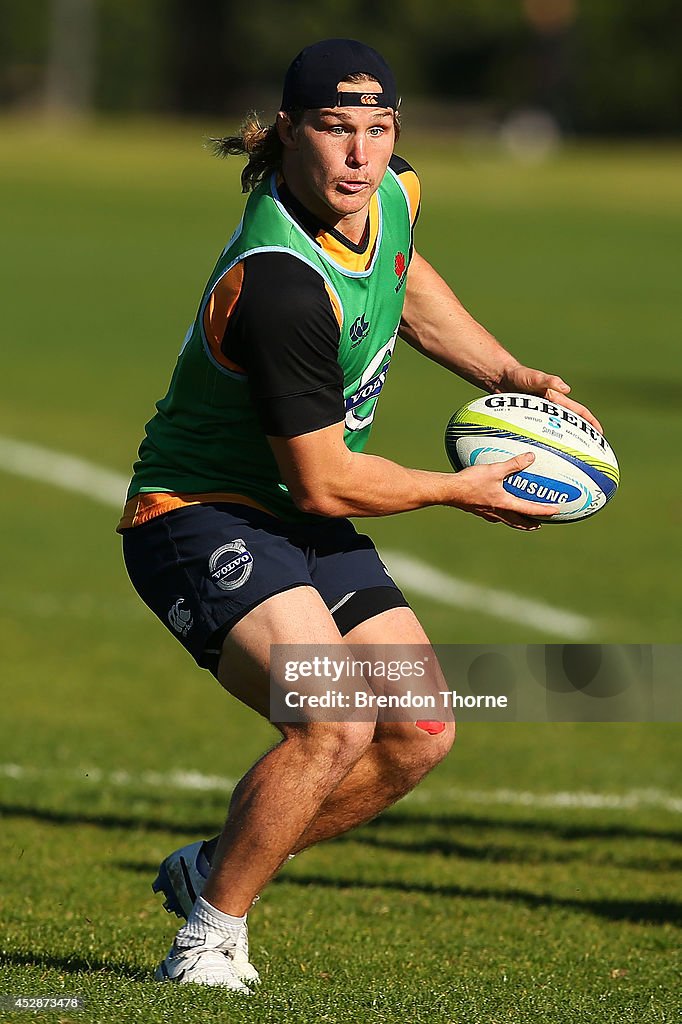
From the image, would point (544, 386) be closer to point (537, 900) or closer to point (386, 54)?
point (537, 900)

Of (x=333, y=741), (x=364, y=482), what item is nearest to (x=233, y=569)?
(x=364, y=482)

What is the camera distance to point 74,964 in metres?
5.73

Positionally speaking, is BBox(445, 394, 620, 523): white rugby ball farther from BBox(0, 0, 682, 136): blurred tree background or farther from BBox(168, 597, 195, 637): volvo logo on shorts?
BBox(0, 0, 682, 136): blurred tree background

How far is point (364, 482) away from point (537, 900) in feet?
7.52

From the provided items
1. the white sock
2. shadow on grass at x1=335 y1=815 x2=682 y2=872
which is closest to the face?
the white sock

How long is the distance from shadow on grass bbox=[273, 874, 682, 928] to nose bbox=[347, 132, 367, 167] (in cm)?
298

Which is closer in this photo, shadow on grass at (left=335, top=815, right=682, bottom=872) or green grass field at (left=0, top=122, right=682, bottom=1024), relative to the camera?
green grass field at (left=0, top=122, right=682, bottom=1024)

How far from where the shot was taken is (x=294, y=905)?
6.87 m

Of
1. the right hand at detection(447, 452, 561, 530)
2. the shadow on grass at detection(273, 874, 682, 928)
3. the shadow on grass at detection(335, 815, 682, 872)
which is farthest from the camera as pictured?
the shadow on grass at detection(335, 815, 682, 872)

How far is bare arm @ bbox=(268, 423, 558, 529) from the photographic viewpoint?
534 cm

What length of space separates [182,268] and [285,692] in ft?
92.2

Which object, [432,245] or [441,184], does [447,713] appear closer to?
[432,245]

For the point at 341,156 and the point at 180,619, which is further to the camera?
the point at 180,619

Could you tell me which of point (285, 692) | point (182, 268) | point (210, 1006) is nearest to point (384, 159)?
point (285, 692)
